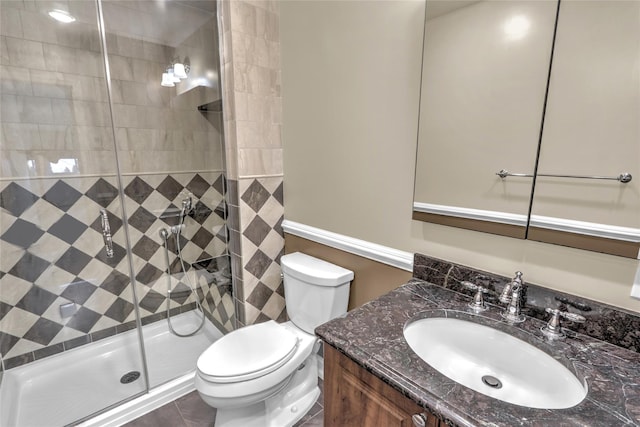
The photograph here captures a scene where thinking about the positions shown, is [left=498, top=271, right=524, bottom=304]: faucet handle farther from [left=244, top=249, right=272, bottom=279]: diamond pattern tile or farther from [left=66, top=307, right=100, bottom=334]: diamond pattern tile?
[left=66, top=307, right=100, bottom=334]: diamond pattern tile

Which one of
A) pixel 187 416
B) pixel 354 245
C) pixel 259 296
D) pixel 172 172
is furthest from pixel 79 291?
pixel 354 245

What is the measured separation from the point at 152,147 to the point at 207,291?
1134 mm

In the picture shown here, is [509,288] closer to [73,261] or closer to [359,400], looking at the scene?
[359,400]

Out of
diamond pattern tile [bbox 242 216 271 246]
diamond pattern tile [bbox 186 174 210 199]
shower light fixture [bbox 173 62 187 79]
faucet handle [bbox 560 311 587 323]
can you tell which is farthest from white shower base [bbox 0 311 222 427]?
faucet handle [bbox 560 311 587 323]

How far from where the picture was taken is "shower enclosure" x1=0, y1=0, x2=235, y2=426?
175cm

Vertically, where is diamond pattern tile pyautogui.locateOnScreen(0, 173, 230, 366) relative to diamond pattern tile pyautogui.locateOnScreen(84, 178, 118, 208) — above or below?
below

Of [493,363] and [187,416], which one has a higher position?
[493,363]

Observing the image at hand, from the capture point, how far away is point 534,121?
0.93m

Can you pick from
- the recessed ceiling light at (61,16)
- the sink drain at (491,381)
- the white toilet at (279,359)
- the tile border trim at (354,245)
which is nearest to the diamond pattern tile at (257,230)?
the tile border trim at (354,245)

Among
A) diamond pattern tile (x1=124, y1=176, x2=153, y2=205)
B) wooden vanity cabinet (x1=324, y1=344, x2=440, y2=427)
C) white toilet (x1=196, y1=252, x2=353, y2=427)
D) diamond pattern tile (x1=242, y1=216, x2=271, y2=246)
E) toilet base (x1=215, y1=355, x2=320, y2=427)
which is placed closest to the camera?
wooden vanity cabinet (x1=324, y1=344, x2=440, y2=427)

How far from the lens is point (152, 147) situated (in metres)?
2.20

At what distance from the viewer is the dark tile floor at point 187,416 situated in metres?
1.62

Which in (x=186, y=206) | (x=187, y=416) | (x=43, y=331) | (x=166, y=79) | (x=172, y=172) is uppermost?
(x=166, y=79)

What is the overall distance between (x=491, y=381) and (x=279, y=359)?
875 millimetres
